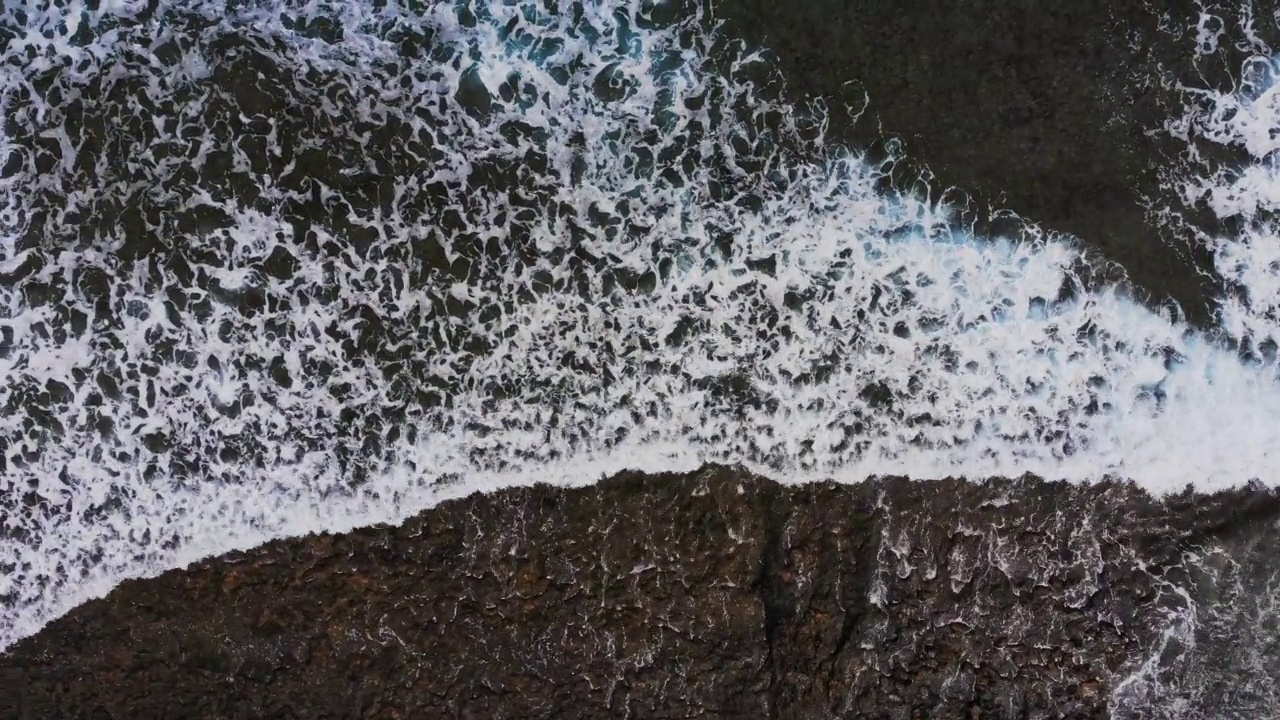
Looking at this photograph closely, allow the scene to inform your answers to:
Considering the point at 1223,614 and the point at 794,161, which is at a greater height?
the point at 794,161

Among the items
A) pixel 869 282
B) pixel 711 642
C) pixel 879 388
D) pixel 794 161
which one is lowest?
pixel 711 642

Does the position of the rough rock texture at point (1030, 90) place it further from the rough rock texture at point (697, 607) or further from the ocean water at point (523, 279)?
the rough rock texture at point (697, 607)

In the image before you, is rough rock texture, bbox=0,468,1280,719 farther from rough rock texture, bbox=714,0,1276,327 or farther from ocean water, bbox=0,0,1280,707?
rough rock texture, bbox=714,0,1276,327

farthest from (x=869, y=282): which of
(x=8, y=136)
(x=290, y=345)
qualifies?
(x=8, y=136)

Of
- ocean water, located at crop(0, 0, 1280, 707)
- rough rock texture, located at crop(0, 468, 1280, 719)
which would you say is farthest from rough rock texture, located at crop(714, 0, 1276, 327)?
rough rock texture, located at crop(0, 468, 1280, 719)

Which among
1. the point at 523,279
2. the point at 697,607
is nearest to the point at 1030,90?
the point at 523,279

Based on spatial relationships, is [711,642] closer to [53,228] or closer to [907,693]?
[907,693]

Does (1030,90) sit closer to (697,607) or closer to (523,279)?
(523,279)
